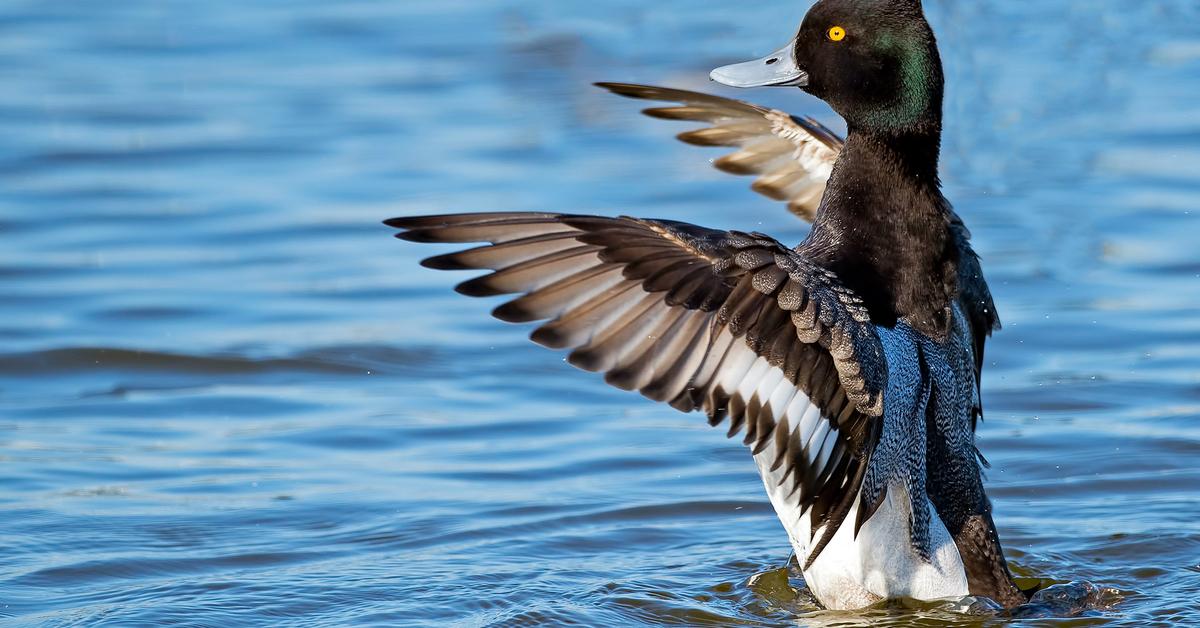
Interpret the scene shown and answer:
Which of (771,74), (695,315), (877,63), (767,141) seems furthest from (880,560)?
(767,141)

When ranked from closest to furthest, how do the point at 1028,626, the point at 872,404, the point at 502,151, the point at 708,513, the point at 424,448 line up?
the point at 872,404
the point at 1028,626
the point at 708,513
the point at 424,448
the point at 502,151

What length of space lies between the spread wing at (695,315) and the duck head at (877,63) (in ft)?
3.15

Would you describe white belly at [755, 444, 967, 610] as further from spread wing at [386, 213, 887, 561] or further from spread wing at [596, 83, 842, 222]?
spread wing at [596, 83, 842, 222]

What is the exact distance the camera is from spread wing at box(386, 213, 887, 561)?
15.7 feet

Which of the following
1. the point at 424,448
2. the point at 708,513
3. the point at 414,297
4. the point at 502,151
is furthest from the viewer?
the point at 502,151

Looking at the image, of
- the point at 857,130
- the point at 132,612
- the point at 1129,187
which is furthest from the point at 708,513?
the point at 1129,187

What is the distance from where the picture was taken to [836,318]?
4809mm

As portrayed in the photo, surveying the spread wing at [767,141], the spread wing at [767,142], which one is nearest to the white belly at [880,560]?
the spread wing at [767,141]

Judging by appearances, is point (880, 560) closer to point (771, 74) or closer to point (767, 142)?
point (771, 74)

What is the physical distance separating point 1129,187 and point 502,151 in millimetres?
3604

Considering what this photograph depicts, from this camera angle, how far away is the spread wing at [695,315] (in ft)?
15.7

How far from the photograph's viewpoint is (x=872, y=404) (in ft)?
15.9

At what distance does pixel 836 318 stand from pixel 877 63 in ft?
3.95

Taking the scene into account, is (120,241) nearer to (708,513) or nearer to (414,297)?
(414,297)
